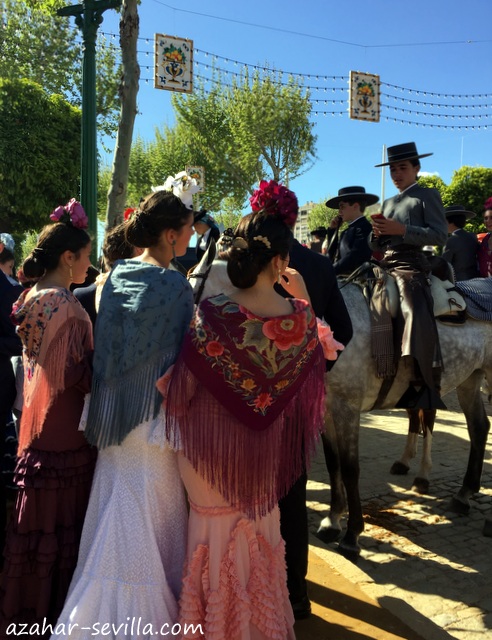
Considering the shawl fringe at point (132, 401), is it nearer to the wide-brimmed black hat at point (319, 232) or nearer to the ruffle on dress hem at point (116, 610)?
the ruffle on dress hem at point (116, 610)

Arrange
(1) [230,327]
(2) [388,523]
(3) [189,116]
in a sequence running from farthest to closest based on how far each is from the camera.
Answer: (3) [189,116] → (2) [388,523] → (1) [230,327]

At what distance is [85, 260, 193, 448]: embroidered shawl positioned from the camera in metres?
2.24

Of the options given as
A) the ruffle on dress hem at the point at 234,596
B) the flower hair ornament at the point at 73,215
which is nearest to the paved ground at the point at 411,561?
the ruffle on dress hem at the point at 234,596

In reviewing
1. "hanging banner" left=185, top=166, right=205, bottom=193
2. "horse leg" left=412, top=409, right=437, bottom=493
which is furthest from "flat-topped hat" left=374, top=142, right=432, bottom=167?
"horse leg" left=412, top=409, right=437, bottom=493

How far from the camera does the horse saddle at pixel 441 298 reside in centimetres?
440

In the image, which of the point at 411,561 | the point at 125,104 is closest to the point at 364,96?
the point at 125,104

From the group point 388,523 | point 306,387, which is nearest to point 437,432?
point 388,523

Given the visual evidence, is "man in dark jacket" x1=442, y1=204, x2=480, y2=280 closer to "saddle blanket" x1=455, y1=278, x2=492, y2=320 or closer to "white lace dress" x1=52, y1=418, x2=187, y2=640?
"saddle blanket" x1=455, y1=278, x2=492, y2=320

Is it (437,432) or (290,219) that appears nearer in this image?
(290,219)

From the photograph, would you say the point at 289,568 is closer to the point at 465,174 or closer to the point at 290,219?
the point at 290,219

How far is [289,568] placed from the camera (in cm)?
301

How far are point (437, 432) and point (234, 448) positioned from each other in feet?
19.2

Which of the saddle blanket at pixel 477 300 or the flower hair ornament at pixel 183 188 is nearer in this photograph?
the flower hair ornament at pixel 183 188

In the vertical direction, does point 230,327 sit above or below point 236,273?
below
